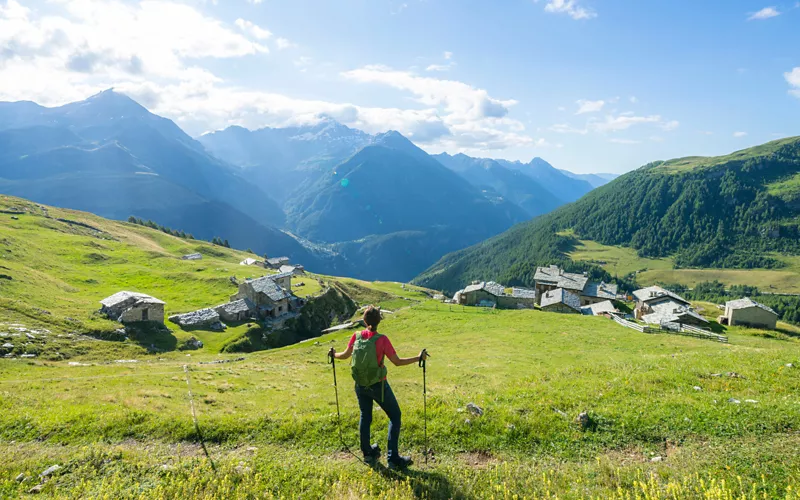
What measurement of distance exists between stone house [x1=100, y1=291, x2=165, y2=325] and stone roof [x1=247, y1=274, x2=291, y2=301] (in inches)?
694

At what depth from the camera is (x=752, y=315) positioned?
229 feet

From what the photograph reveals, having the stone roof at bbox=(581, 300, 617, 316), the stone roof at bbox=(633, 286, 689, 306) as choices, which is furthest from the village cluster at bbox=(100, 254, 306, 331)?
the stone roof at bbox=(633, 286, 689, 306)

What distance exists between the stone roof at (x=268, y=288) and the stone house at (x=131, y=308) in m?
17.6

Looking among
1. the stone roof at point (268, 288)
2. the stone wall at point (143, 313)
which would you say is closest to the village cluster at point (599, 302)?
the stone roof at point (268, 288)

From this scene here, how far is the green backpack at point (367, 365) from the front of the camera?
393 inches

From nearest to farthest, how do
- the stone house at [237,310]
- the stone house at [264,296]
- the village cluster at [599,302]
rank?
the stone house at [237,310] → the stone house at [264,296] → the village cluster at [599,302]

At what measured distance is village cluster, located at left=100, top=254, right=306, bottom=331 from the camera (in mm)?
49094

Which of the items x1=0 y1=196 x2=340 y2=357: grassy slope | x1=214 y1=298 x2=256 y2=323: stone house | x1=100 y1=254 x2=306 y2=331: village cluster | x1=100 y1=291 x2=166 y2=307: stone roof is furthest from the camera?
x1=214 y1=298 x2=256 y2=323: stone house

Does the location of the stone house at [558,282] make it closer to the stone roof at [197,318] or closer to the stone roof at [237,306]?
the stone roof at [237,306]

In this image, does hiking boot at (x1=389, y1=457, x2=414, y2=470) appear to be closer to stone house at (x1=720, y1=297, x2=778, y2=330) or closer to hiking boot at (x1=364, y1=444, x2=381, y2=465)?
hiking boot at (x1=364, y1=444, x2=381, y2=465)

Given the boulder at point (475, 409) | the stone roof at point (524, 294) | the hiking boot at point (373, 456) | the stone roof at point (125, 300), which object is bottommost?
the stone roof at point (524, 294)

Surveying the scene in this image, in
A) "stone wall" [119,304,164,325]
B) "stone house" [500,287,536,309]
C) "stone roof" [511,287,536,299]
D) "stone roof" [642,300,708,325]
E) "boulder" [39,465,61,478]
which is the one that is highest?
"boulder" [39,465,61,478]

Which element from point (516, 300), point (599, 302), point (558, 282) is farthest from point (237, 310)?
point (599, 302)

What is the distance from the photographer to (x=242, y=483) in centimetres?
957
